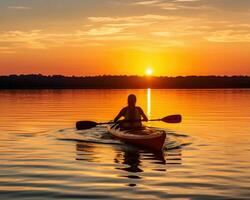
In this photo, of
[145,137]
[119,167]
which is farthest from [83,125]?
[119,167]

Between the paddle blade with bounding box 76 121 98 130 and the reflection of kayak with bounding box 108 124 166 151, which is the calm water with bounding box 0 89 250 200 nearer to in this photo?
the reflection of kayak with bounding box 108 124 166 151

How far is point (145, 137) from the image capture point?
17375 millimetres

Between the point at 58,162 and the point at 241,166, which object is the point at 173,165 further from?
the point at 58,162

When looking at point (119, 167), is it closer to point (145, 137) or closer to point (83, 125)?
point (145, 137)

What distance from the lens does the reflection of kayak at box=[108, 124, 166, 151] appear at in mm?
17109

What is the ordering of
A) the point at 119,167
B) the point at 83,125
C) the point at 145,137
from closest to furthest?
the point at 119,167 < the point at 145,137 < the point at 83,125

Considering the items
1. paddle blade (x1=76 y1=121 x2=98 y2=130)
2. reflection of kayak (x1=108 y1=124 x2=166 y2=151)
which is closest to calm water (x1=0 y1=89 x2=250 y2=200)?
reflection of kayak (x1=108 y1=124 x2=166 y2=151)

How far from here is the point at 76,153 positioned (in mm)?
16672

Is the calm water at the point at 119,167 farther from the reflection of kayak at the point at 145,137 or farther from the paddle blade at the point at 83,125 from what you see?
the paddle blade at the point at 83,125

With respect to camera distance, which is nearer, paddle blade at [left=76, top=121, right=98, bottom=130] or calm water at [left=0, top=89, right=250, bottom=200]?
calm water at [left=0, top=89, right=250, bottom=200]

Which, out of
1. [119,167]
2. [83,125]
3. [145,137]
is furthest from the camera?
[83,125]

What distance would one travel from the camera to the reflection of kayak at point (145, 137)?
1711cm

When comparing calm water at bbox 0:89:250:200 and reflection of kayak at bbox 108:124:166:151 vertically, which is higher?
reflection of kayak at bbox 108:124:166:151

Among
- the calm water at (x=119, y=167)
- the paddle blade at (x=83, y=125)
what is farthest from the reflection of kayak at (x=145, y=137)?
the paddle blade at (x=83, y=125)
